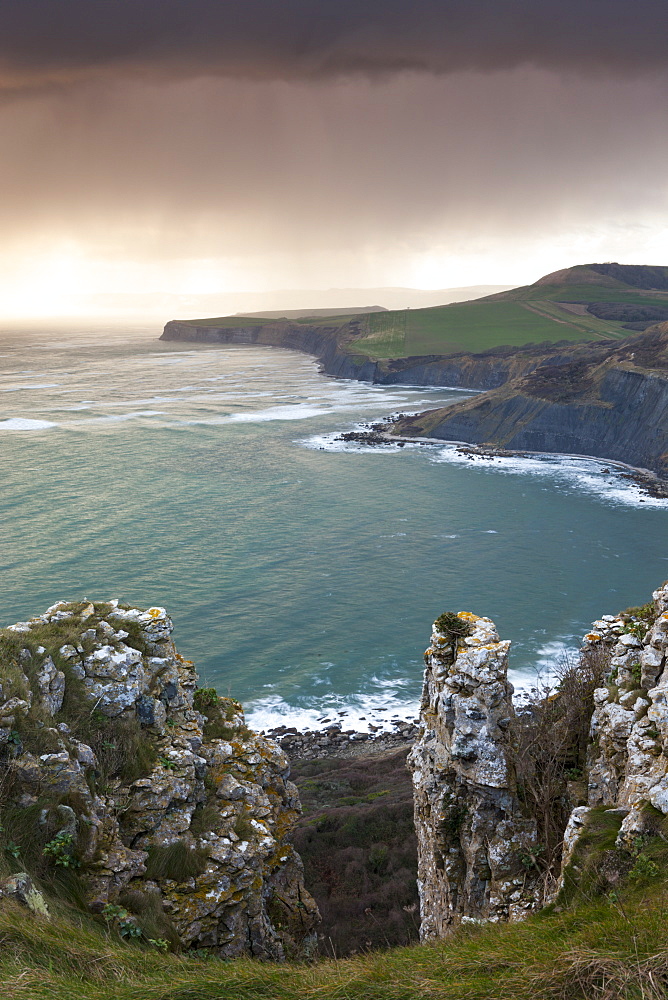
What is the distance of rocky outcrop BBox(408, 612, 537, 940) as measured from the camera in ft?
44.2

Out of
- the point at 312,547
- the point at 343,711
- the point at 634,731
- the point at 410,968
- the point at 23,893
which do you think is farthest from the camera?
the point at 312,547

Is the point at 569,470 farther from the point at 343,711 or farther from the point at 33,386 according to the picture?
the point at 33,386

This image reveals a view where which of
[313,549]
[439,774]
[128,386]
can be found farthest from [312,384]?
[439,774]

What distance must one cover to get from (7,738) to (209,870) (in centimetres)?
465

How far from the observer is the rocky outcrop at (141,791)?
1108 cm

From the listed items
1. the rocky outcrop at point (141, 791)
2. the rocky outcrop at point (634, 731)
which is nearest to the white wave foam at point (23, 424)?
the rocky outcrop at point (141, 791)

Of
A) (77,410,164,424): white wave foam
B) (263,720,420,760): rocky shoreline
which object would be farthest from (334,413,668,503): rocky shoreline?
(263,720,420,760): rocky shoreline

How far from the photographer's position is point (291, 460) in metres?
92.8

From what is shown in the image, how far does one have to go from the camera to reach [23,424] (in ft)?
366

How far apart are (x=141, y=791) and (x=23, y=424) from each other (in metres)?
112

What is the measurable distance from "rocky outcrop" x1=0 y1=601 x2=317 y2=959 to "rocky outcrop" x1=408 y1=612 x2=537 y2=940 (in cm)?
345

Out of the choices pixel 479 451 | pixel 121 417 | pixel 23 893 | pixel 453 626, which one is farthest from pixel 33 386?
pixel 23 893

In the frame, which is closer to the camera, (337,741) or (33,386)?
(337,741)

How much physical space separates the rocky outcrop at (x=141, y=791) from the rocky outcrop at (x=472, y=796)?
345 centimetres
